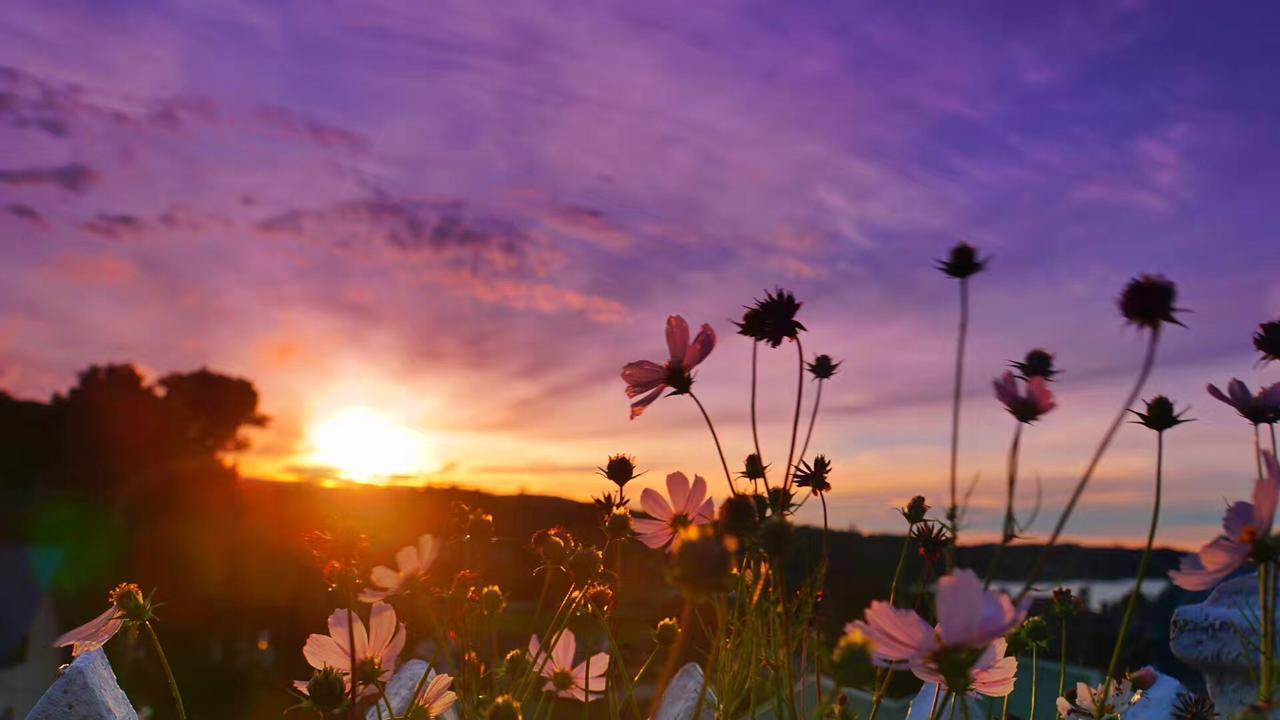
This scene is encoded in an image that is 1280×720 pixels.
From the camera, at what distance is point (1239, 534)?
112cm

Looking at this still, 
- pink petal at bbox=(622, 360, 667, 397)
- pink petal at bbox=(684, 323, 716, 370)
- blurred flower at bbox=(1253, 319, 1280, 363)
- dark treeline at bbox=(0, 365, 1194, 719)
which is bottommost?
dark treeline at bbox=(0, 365, 1194, 719)

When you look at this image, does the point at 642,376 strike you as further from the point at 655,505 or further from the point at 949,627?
the point at 949,627

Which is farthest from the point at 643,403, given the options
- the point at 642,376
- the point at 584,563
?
the point at 584,563

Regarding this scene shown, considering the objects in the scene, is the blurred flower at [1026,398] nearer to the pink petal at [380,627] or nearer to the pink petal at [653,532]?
the pink petal at [653,532]

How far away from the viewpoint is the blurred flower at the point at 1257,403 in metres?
1.47

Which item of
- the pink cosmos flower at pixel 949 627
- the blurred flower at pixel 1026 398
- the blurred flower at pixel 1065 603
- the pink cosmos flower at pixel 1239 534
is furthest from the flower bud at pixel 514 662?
the blurred flower at pixel 1065 603

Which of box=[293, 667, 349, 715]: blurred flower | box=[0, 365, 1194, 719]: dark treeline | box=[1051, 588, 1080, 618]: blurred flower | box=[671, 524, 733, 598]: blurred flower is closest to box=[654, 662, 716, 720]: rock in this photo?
box=[0, 365, 1194, 719]: dark treeline

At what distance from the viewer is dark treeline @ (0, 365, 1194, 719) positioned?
2500 millimetres

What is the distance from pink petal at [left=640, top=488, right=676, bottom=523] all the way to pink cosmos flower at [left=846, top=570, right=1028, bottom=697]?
0.54 meters

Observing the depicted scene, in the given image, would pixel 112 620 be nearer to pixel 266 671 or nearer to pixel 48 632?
pixel 266 671

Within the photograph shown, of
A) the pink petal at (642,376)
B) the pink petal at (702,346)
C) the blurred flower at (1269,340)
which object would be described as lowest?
the pink petal at (642,376)

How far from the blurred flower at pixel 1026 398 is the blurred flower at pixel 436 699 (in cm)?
86

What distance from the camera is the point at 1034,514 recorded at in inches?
47.3

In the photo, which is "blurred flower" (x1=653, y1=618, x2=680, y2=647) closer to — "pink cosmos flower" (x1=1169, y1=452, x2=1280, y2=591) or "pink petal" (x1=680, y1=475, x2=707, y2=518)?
"pink petal" (x1=680, y1=475, x2=707, y2=518)
